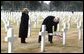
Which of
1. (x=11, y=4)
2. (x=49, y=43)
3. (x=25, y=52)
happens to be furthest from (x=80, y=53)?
→ (x=11, y=4)

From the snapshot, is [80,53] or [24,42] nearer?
[80,53]

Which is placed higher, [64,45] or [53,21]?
[53,21]

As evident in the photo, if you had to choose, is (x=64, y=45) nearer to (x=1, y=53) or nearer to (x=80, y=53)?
(x=80, y=53)

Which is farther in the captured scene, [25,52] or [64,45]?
[64,45]

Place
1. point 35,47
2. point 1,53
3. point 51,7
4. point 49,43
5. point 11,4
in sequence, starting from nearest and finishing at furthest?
1. point 1,53
2. point 35,47
3. point 49,43
4. point 11,4
5. point 51,7

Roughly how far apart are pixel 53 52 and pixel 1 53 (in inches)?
75.3

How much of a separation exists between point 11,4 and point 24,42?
60.8 metres

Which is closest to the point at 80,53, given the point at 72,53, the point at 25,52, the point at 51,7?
the point at 72,53

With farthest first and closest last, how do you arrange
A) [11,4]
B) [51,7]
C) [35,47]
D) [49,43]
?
[51,7] < [11,4] < [49,43] < [35,47]

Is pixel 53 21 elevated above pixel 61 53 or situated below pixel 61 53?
above

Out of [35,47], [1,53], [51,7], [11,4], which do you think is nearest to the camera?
[1,53]

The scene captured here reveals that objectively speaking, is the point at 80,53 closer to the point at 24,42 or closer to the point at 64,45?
the point at 64,45

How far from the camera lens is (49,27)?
16.3 metres

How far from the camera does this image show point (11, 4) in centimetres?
7769
